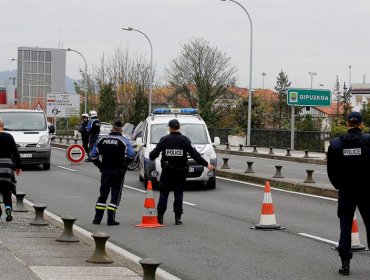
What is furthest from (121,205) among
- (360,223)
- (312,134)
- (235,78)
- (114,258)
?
(235,78)

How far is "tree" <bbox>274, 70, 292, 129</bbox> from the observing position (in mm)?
76525

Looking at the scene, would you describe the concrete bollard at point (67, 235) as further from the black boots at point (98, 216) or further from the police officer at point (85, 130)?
the police officer at point (85, 130)

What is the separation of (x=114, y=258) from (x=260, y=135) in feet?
149

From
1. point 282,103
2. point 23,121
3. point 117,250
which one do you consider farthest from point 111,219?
point 282,103

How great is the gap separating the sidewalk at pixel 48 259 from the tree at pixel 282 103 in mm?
63873

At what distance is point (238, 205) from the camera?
1673cm

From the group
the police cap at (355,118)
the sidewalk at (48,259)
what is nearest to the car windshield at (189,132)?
the sidewalk at (48,259)

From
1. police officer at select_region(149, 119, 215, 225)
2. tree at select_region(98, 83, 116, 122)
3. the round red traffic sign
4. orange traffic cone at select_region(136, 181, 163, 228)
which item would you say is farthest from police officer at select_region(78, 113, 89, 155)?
tree at select_region(98, 83, 116, 122)

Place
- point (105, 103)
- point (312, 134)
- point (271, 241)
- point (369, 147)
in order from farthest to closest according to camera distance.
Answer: point (105, 103), point (312, 134), point (271, 241), point (369, 147)

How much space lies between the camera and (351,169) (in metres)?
8.99

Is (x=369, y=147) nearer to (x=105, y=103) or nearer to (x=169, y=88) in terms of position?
(x=105, y=103)

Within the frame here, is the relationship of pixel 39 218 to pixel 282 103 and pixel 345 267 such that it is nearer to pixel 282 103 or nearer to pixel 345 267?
pixel 345 267

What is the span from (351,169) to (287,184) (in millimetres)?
11622

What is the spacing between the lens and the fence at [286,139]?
4609cm
